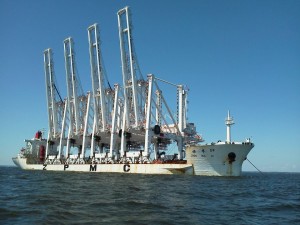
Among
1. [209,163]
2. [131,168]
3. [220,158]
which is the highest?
[220,158]

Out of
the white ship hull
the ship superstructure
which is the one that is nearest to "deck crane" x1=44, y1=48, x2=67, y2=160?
the ship superstructure

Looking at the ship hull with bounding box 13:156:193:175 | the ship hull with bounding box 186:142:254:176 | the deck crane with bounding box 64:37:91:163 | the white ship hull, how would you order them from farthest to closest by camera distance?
the deck crane with bounding box 64:37:91:163 < the ship hull with bounding box 13:156:193:175 < the white ship hull < the ship hull with bounding box 186:142:254:176

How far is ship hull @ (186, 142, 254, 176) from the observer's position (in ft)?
174

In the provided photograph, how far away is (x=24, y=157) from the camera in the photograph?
108 m

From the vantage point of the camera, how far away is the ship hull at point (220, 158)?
5294cm

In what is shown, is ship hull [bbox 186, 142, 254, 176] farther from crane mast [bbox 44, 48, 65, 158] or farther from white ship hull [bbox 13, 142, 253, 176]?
crane mast [bbox 44, 48, 65, 158]

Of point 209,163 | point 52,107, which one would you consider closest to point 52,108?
point 52,107

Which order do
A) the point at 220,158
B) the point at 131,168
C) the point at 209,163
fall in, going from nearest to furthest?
the point at 220,158 → the point at 209,163 → the point at 131,168

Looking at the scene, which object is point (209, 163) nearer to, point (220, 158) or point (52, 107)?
point (220, 158)

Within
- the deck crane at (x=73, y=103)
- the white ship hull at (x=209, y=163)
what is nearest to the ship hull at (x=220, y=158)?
the white ship hull at (x=209, y=163)

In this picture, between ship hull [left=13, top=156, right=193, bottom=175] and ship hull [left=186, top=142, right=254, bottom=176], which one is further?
ship hull [left=13, top=156, right=193, bottom=175]

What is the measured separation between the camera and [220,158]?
176 ft

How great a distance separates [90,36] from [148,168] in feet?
118

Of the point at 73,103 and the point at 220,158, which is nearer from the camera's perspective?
the point at 220,158
